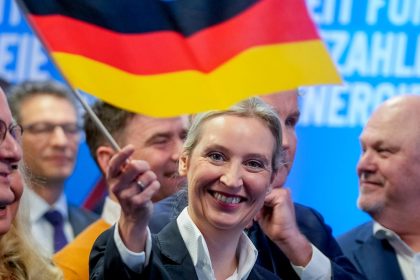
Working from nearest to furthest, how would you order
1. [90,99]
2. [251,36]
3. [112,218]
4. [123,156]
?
1. [123,156]
2. [251,36]
3. [112,218]
4. [90,99]

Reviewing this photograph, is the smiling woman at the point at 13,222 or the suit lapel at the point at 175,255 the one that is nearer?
the smiling woman at the point at 13,222

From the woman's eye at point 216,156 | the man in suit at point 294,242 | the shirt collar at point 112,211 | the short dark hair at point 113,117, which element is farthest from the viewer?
the short dark hair at point 113,117

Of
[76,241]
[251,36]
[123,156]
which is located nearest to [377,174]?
[76,241]

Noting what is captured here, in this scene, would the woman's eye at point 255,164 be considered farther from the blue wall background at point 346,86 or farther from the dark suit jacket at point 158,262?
the blue wall background at point 346,86

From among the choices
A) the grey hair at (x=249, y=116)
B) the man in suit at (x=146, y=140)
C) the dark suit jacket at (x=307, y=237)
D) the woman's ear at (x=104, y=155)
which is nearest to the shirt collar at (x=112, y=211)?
the man in suit at (x=146, y=140)

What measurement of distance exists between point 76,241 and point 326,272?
78cm

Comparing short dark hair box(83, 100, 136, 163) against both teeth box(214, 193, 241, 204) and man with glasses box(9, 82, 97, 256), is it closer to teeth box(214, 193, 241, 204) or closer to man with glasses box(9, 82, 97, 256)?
man with glasses box(9, 82, 97, 256)

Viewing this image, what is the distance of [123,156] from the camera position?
8.66 feet

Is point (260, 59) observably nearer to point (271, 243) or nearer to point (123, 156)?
point (123, 156)

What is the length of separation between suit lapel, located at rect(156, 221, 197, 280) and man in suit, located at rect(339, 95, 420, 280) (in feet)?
4.26

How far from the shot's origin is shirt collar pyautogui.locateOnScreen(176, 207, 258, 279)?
3273 millimetres

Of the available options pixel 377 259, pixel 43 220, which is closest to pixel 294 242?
pixel 377 259

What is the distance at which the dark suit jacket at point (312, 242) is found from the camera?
3.85 metres

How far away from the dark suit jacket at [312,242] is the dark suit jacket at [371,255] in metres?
0.33
